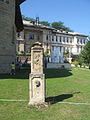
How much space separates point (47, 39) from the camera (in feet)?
212

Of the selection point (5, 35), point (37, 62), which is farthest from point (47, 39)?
point (37, 62)

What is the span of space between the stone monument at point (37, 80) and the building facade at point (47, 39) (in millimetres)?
41854

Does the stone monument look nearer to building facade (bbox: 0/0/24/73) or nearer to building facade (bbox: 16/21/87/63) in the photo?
building facade (bbox: 0/0/24/73)

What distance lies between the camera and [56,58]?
36906 mm

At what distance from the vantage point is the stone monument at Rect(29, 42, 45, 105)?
7453 mm

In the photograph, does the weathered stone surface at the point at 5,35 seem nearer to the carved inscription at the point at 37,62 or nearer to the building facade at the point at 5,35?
the building facade at the point at 5,35

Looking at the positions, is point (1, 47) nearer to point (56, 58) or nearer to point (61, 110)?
point (61, 110)

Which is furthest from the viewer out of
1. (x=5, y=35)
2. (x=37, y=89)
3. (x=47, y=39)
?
(x=47, y=39)

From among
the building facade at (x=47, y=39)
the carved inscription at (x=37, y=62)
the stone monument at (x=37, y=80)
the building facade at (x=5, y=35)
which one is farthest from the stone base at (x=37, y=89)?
the building facade at (x=47, y=39)

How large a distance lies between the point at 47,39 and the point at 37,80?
189 ft

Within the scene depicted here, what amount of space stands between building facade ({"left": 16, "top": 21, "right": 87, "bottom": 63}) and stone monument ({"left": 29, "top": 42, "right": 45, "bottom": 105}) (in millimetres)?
41854

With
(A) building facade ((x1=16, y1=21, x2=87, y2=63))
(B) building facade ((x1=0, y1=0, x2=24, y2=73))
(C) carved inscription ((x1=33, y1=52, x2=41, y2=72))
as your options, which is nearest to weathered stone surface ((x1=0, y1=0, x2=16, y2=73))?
(B) building facade ((x1=0, y1=0, x2=24, y2=73))

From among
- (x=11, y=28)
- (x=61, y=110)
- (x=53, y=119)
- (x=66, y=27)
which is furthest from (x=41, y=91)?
(x=66, y=27)

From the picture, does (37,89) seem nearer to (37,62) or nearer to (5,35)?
(37,62)
